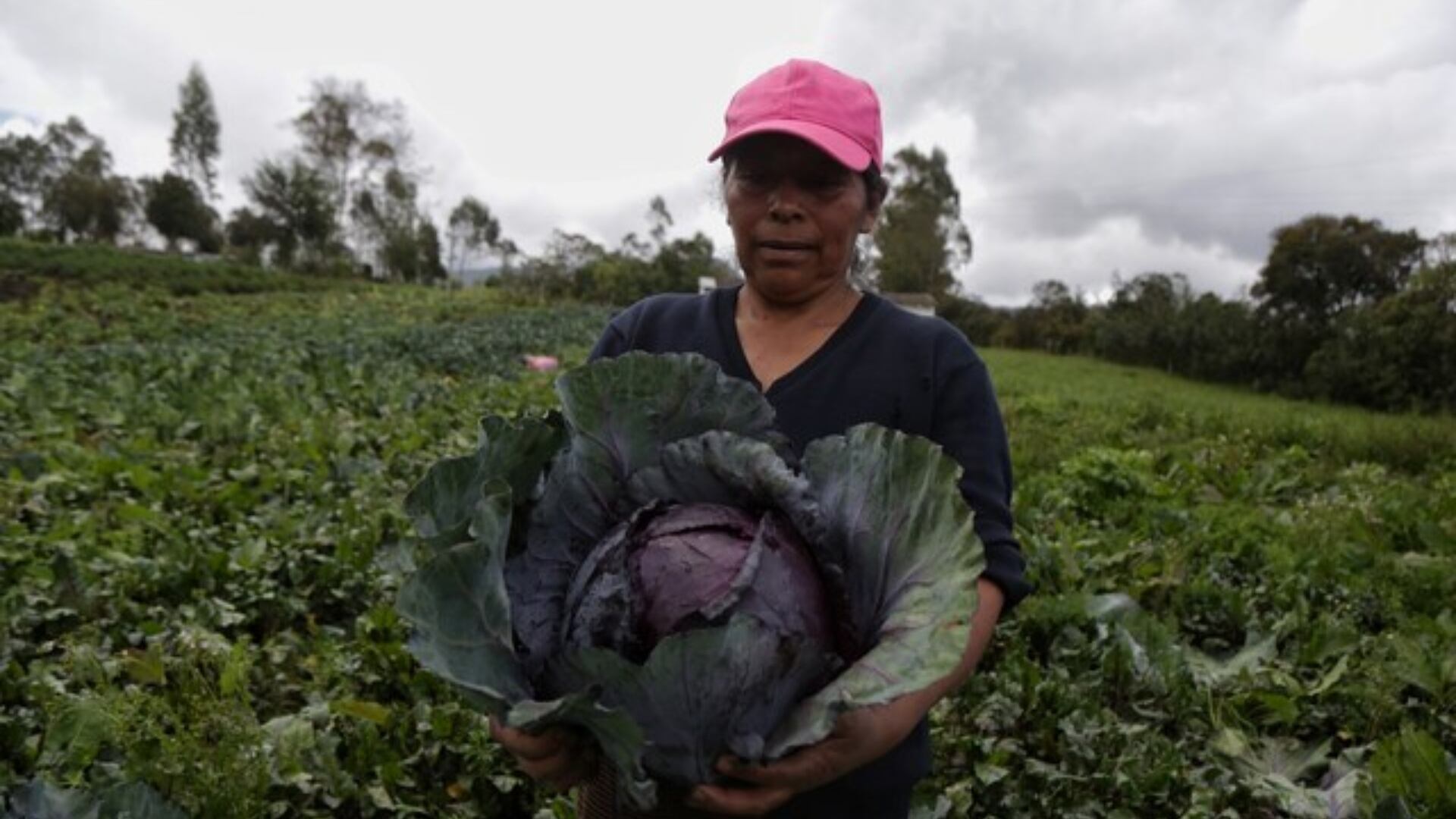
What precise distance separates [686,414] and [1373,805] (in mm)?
2405

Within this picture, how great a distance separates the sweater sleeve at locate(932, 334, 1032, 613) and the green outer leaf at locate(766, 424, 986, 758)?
281 mm

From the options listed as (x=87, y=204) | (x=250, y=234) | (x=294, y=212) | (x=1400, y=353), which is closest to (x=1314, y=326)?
(x=1400, y=353)

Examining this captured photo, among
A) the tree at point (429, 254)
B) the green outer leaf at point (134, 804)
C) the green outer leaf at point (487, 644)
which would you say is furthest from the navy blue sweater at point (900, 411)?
the tree at point (429, 254)

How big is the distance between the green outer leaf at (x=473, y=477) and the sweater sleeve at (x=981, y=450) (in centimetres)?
67

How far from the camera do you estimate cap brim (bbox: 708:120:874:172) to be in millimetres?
1473

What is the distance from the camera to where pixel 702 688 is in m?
1.06

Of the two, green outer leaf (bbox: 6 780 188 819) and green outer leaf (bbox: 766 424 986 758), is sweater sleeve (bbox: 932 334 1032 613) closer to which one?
green outer leaf (bbox: 766 424 986 758)

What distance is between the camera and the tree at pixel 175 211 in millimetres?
44219

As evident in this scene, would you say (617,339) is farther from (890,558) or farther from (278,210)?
(278,210)

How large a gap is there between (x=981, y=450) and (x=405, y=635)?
2.71m

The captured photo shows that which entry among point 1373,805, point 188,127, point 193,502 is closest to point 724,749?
point 1373,805

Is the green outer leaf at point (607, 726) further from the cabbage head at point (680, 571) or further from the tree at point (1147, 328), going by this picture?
the tree at point (1147, 328)

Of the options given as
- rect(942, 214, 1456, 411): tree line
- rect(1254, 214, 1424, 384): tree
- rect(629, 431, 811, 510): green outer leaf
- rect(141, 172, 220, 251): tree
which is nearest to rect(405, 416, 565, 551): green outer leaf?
rect(629, 431, 811, 510): green outer leaf

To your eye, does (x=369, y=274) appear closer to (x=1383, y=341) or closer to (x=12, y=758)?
(x=1383, y=341)
